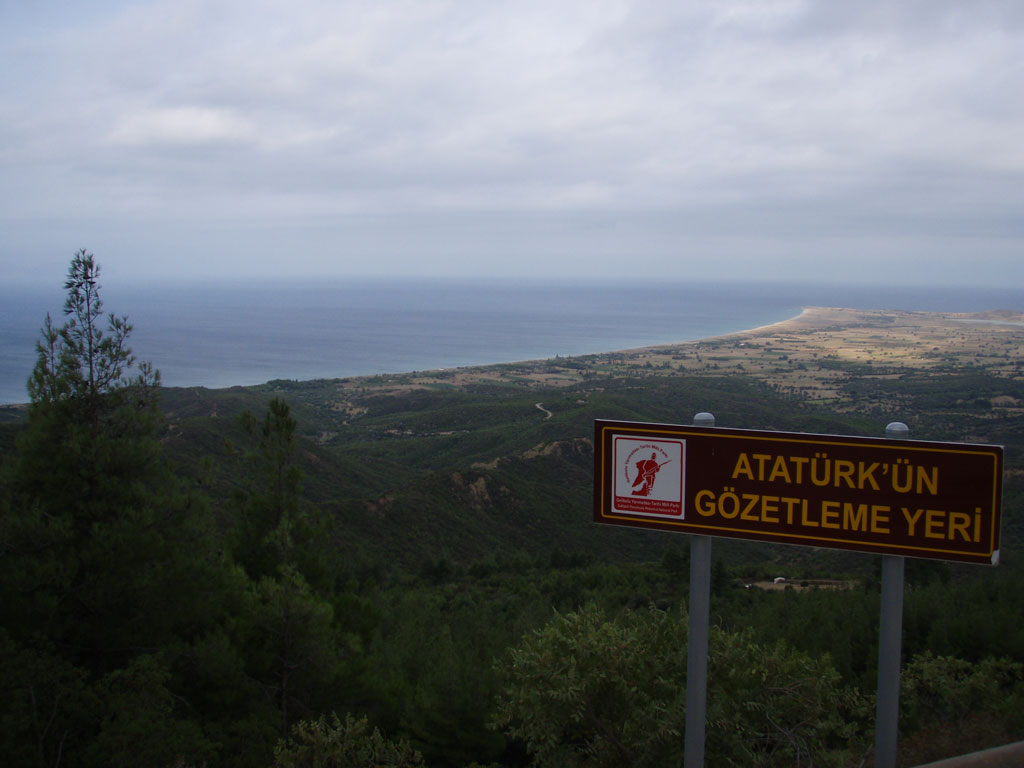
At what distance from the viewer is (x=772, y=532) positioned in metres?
4.78

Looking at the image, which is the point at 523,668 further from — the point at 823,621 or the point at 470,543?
the point at 470,543

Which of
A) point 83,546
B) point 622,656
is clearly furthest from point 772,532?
point 83,546

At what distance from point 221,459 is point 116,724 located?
1497 inches

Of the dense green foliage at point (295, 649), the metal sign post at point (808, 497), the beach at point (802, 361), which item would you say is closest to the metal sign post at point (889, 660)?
the metal sign post at point (808, 497)

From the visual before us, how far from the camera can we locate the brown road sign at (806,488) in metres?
4.36

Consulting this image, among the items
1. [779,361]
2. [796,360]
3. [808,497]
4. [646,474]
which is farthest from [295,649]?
[796,360]

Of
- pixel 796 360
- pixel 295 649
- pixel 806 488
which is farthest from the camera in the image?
pixel 796 360

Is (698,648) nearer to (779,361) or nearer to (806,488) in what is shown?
(806,488)

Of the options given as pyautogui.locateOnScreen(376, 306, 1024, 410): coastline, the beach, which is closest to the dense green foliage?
the beach

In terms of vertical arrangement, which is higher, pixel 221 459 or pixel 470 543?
pixel 221 459

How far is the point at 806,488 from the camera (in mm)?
4719

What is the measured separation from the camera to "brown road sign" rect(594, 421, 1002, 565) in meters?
4.36

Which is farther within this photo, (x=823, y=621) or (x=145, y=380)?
(x=823, y=621)

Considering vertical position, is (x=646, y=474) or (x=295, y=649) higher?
(x=646, y=474)
